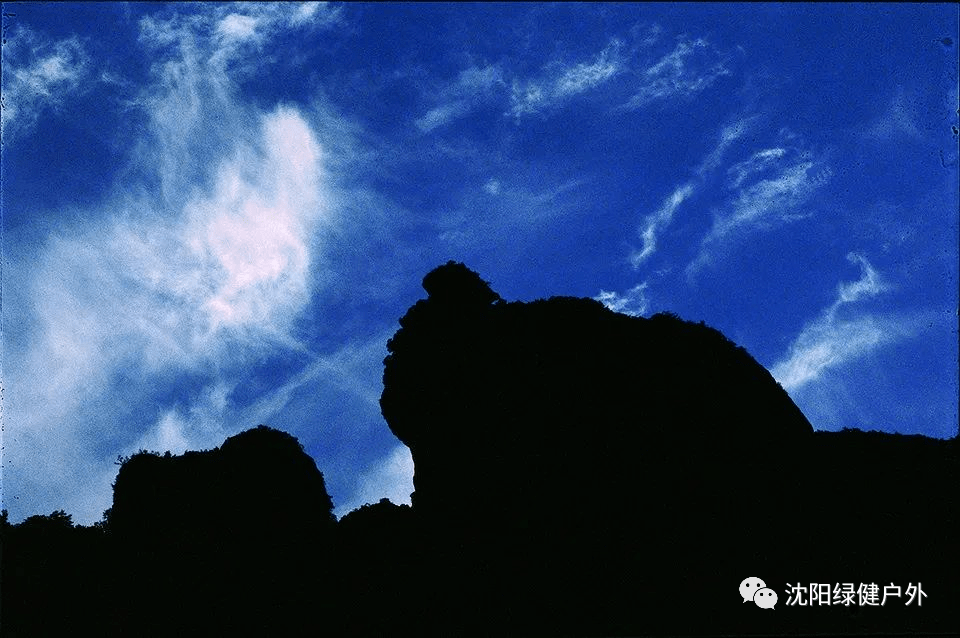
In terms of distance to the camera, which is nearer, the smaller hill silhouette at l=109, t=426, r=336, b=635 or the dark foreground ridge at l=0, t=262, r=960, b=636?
the dark foreground ridge at l=0, t=262, r=960, b=636

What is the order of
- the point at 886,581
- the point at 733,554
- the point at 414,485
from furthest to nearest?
1. the point at 414,485
2. the point at 733,554
3. the point at 886,581

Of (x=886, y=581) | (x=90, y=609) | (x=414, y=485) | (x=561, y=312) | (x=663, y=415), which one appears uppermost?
(x=561, y=312)

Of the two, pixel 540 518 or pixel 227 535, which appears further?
pixel 227 535

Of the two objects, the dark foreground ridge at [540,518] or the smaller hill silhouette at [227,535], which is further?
the smaller hill silhouette at [227,535]

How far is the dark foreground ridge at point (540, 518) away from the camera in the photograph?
2414cm

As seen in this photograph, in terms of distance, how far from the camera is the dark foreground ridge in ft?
79.2

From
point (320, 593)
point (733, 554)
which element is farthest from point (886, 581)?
point (320, 593)

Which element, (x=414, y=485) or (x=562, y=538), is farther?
(x=414, y=485)

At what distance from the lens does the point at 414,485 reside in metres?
39.0

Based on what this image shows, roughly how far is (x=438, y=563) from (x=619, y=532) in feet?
35.5

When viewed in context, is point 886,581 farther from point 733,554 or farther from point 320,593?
point 320,593

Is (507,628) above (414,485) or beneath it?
beneath

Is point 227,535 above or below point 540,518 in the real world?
below

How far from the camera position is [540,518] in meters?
29.8
